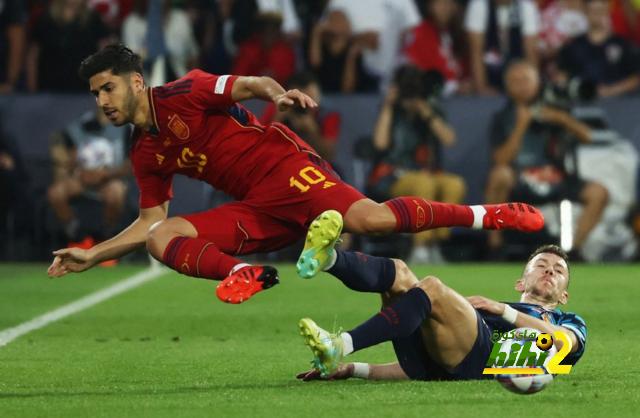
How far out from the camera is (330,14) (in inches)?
615

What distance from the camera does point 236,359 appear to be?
292 inches

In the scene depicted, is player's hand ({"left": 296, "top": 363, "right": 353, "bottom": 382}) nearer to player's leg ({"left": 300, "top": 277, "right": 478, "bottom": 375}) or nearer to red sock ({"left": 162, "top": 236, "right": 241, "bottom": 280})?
player's leg ({"left": 300, "top": 277, "right": 478, "bottom": 375})

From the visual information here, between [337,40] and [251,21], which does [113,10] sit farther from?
[337,40]

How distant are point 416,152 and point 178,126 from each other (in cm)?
858

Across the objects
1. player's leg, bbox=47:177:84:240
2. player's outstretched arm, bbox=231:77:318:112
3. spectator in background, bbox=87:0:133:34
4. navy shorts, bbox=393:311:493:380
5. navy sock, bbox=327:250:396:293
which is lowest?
player's leg, bbox=47:177:84:240

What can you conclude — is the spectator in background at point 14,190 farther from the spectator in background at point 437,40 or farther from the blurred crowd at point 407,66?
the spectator in background at point 437,40

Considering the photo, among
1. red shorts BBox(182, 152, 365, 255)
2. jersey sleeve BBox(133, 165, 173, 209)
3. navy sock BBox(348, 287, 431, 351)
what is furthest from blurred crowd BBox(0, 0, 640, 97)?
navy sock BBox(348, 287, 431, 351)

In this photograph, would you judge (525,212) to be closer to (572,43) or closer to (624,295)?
(624,295)

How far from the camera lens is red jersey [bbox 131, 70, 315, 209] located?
6.85 metres

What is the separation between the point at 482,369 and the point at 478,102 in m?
9.44

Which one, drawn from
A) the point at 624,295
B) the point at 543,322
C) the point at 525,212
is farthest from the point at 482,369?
the point at 624,295

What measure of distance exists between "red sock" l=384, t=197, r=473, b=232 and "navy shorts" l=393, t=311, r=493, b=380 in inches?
33.0

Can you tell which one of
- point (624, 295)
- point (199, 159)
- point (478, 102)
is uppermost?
point (199, 159)

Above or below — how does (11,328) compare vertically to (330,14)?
below
